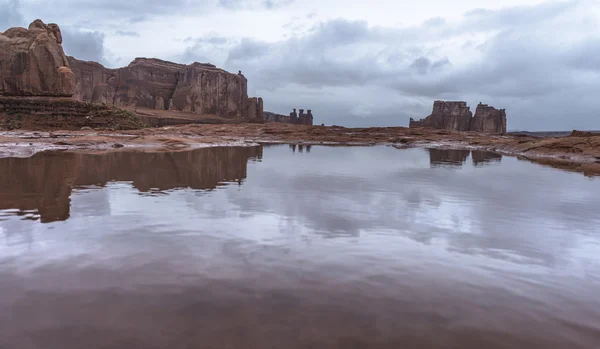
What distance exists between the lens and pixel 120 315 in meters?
3.12

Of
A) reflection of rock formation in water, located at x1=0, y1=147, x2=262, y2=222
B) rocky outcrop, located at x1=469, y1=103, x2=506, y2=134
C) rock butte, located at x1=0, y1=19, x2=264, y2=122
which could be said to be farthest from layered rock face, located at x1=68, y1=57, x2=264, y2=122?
reflection of rock formation in water, located at x1=0, y1=147, x2=262, y2=222

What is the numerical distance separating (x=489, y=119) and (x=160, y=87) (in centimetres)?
12100

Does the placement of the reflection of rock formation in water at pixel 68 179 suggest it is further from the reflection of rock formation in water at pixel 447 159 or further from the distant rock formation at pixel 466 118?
the distant rock formation at pixel 466 118

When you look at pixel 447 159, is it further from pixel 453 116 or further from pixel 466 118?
pixel 466 118

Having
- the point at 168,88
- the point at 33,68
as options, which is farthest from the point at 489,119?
the point at 33,68

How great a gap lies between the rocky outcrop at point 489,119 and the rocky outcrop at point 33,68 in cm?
13449

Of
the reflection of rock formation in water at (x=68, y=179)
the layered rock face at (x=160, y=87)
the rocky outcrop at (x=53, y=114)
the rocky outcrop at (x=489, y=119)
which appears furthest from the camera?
the rocky outcrop at (x=489, y=119)

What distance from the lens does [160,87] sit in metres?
120

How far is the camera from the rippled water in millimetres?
2969

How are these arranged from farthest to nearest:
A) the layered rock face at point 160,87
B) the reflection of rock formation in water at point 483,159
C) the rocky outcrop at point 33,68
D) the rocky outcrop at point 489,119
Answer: the rocky outcrop at point 489,119 → the layered rock face at point 160,87 → the rocky outcrop at point 33,68 → the reflection of rock formation in water at point 483,159

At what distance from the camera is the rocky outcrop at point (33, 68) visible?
4753 centimetres

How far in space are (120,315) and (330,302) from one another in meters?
1.91

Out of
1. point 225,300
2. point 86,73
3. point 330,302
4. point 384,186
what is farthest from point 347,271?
point 86,73

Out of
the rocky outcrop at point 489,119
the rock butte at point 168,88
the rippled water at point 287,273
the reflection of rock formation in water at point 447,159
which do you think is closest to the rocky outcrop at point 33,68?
the rock butte at point 168,88
